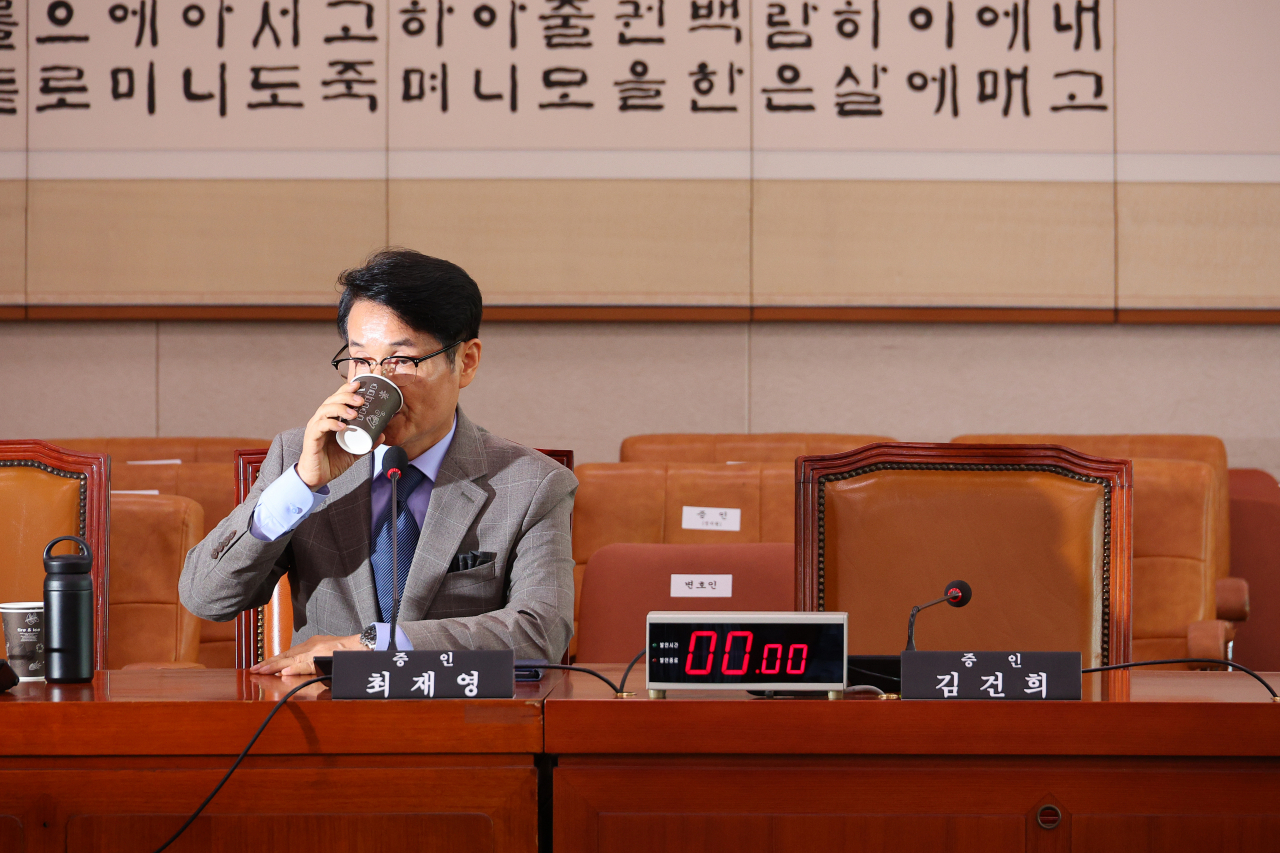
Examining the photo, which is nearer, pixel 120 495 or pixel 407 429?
pixel 407 429

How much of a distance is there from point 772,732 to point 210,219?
3485mm

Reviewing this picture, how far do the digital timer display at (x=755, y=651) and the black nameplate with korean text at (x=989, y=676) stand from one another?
3.0 inches

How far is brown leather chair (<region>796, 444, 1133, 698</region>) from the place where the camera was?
1829 mm

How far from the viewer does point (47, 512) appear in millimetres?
1947

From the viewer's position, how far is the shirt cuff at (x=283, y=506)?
1479 mm

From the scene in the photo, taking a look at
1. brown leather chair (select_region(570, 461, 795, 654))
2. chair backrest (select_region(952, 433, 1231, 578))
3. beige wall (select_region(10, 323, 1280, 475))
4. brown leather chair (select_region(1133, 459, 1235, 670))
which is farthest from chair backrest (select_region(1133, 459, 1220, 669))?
beige wall (select_region(10, 323, 1280, 475))

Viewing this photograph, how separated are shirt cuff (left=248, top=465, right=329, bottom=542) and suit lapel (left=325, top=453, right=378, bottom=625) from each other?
0.12 metres

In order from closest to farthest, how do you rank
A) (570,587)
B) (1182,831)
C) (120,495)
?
(1182,831), (570,587), (120,495)

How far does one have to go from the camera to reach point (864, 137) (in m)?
3.99

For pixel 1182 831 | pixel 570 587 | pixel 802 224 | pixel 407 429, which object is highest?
pixel 802 224

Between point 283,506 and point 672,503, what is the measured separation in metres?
1.55

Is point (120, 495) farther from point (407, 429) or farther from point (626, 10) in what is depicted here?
point (626, 10)

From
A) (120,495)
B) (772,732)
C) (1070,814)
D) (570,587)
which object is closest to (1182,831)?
(1070,814)

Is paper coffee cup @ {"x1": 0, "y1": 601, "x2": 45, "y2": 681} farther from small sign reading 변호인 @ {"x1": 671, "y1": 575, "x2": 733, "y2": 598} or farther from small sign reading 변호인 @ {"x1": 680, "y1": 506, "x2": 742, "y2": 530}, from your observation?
small sign reading 변호인 @ {"x1": 680, "y1": 506, "x2": 742, "y2": 530}
